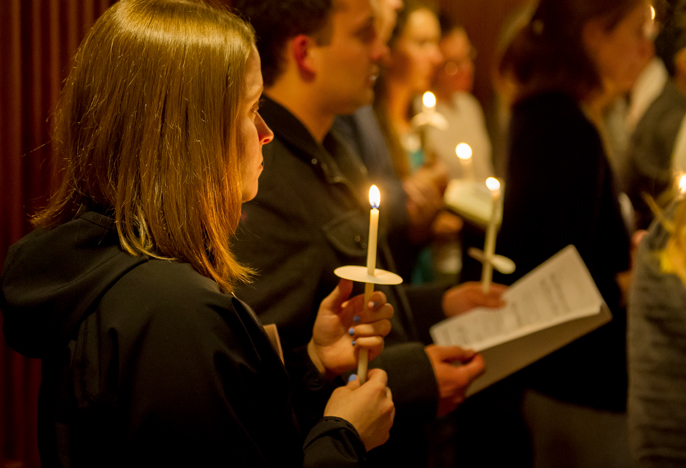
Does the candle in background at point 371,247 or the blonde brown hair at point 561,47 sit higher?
the blonde brown hair at point 561,47

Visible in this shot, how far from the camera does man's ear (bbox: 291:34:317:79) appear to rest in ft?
4.59

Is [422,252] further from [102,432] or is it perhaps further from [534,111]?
[102,432]

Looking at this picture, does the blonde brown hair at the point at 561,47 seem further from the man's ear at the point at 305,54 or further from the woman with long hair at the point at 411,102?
the man's ear at the point at 305,54

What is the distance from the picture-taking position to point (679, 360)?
1.08m

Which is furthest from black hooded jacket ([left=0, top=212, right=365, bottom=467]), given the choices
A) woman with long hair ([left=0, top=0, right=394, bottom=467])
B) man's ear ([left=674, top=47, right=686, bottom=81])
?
man's ear ([left=674, top=47, right=686, bottom=81])

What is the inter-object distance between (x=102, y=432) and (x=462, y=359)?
0.83 meters

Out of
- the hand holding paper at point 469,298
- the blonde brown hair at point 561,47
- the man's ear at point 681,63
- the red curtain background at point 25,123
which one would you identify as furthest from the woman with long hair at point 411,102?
the red curtain background at point 25,123

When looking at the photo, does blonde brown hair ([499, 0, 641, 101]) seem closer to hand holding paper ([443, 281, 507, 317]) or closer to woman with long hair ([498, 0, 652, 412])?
woman with long hair ([498, 0, 652, 412])

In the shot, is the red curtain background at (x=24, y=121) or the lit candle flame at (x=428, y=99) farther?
the lit candle flame at (x=428, y=99)

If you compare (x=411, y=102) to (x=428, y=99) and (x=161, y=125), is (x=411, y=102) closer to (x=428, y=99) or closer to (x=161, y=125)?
(x=428, y=99)

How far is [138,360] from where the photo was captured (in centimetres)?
71

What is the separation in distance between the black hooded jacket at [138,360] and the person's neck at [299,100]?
0.70 metres

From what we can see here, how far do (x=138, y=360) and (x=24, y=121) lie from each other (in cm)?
113

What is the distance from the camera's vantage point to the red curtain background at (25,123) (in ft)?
4.98
